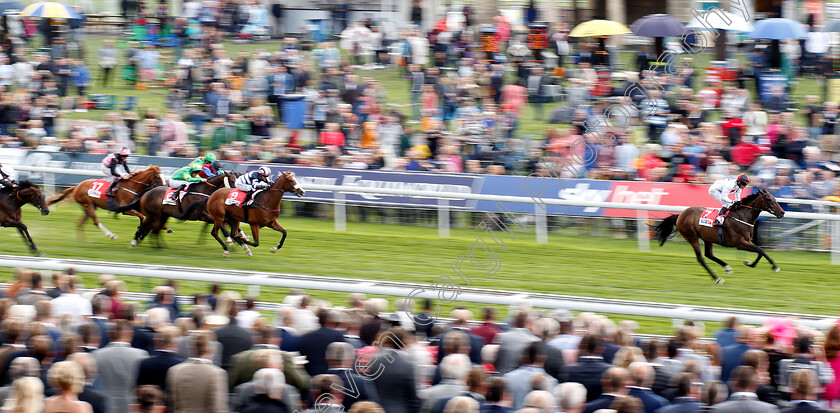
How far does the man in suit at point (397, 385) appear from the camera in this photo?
16.7ft

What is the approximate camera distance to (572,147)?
1191 centimetres

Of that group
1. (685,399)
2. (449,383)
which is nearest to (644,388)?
(685,399)

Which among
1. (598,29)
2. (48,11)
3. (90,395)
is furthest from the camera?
(48,11)

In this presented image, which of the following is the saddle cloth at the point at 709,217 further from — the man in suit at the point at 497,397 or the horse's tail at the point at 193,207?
the man in suit at the point at 497,397

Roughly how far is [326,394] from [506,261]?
662 centimetres

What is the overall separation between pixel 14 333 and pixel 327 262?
5.91 meters

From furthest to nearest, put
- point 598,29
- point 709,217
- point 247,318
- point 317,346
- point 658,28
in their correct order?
point 598,29, point 658,28, point 709,217, point 247,318, point 317,346

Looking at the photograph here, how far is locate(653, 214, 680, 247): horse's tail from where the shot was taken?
10992mm

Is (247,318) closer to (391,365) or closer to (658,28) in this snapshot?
(391,365)

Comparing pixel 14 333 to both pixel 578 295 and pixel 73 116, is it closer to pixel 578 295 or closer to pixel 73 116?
Result: pixel 578 295

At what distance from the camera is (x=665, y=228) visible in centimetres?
1104

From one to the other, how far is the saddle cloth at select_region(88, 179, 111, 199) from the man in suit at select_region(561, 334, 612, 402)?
8.16 m

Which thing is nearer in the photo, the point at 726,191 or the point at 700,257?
the point at 726,191

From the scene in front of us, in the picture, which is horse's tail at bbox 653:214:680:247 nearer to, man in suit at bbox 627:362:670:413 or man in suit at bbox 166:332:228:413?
man in suit at bbox 627:362:670:413
